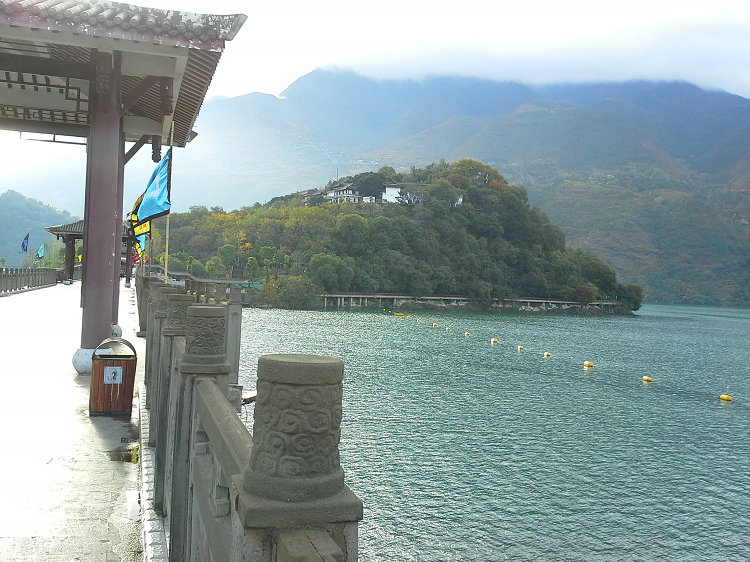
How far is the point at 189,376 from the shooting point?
3.56 meters

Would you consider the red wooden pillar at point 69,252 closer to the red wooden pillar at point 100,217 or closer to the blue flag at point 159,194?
the blue flag at point 159,194

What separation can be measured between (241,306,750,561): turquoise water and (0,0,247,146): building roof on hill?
754cm

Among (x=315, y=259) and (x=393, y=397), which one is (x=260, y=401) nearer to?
(x=393, y=397)

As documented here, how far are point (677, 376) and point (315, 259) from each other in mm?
48630

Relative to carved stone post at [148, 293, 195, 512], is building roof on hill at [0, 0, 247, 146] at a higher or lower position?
higher

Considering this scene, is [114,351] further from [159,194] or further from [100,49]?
[159,194]

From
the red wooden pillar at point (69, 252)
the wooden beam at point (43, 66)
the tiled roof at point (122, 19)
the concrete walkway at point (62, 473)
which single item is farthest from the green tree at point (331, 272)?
the tiled roof at point (122, 19)

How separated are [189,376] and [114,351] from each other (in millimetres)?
4122

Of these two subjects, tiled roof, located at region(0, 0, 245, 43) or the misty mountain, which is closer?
tiled roof, located at region(0, 0, 245, 43)

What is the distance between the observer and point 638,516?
13133 mm

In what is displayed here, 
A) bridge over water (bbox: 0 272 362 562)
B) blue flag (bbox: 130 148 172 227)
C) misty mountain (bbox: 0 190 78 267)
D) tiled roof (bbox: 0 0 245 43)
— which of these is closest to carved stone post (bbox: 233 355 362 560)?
bridge over water (bbox: 0 272 362 562)

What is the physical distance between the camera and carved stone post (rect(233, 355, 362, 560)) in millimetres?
1757

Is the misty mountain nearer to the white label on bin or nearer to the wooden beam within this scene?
the wooden beam

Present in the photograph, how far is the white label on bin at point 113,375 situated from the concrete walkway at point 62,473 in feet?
1.29
